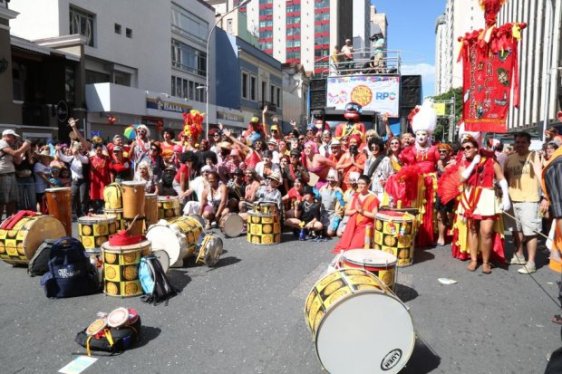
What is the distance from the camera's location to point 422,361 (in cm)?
346

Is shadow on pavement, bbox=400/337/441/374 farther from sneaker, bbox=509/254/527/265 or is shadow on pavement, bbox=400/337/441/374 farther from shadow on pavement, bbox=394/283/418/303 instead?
sneaker, bbox=509/254/527/265

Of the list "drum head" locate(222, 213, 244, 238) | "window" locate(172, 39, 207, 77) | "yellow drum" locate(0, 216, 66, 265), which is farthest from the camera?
"window" locate(172, 39, 207, 77)

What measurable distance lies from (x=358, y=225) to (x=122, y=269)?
3387mm

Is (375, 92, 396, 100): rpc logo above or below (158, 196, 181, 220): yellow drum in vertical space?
above

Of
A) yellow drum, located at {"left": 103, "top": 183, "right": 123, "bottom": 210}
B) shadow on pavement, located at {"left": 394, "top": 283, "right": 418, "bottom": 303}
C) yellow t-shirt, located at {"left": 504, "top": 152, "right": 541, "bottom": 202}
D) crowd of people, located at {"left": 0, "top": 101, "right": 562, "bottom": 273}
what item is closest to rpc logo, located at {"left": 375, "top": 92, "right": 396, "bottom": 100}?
crowd of people, located at {"left": 0, "top": 101, "right": 562, "bottom": 273}

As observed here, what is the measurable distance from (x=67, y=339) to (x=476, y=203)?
15.8 feet

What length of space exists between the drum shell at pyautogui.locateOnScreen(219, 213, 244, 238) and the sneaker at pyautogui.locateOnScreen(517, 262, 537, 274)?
14.5 ft

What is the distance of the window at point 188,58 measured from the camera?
3145 cm

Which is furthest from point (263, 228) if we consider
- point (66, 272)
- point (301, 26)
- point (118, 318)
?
point (301, 26)

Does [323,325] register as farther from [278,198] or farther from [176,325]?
[278,198]

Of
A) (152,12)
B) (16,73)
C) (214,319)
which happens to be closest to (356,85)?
(214,319)

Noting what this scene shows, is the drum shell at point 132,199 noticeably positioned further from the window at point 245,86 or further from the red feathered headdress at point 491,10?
the window at point 245,86

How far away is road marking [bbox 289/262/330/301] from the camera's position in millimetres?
4899

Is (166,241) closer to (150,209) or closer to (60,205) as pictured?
(150,209)
